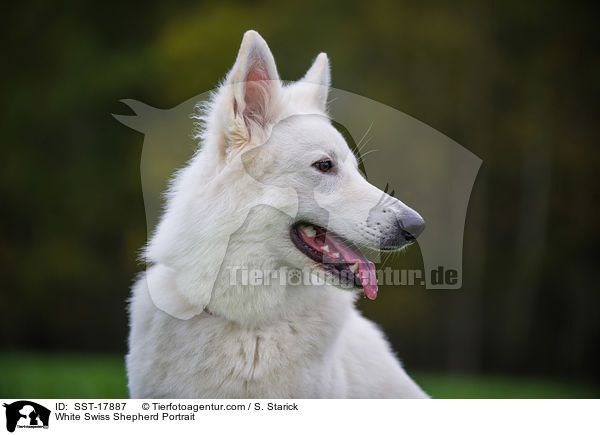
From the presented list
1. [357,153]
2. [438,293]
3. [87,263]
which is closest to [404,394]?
[357,153]

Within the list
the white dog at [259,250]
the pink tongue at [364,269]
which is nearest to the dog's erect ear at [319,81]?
the white dog at [259,250]

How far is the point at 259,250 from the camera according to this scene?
2760 mm

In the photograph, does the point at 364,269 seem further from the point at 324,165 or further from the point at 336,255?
the point at 324,165

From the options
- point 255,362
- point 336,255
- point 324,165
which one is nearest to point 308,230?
point 336,255

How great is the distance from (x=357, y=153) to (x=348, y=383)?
4.25ft

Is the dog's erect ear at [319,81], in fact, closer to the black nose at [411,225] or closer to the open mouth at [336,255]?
the open mouth at [336,255]

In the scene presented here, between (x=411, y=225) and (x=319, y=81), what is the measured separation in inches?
40.9

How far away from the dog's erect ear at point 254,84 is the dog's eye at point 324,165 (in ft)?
1.10

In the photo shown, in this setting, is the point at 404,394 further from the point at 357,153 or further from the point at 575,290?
the point at 575,290

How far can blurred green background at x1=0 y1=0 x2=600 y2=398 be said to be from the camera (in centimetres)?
791

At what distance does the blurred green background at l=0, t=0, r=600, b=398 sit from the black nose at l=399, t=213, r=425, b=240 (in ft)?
17.4
